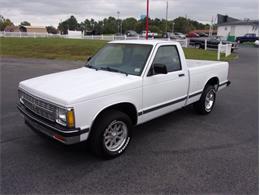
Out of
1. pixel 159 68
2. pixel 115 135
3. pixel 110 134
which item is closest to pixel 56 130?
pixel 110 134

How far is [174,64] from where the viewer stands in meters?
4.67

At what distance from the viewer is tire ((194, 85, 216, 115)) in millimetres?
5555

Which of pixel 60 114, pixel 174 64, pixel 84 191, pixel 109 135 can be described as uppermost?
pixel 174 64

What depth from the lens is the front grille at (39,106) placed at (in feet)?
10.6

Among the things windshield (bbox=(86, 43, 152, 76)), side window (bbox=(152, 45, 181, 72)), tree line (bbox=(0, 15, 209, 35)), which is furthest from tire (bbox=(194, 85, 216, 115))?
tree line (bbox=(0, 15, 209, 35))

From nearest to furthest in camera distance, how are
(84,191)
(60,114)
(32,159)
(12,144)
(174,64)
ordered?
(84,191) → (60,114) → (32,159) → (12,144) → (174,64)

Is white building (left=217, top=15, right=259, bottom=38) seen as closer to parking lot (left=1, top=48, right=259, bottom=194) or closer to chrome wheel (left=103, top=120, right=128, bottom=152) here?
parking lot (left=1, top=48, right=259, bottom=194)

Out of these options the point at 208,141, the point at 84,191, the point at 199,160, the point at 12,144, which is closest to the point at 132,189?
the point at 84,191

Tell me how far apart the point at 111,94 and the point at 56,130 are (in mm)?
887

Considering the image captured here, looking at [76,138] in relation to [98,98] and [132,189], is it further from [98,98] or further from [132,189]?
[132,189]

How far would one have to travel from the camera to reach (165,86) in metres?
4.28

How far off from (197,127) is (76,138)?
279 centimetres

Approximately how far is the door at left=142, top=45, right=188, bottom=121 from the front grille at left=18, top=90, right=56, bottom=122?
4.85ft

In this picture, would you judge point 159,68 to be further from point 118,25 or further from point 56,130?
point 118,25
